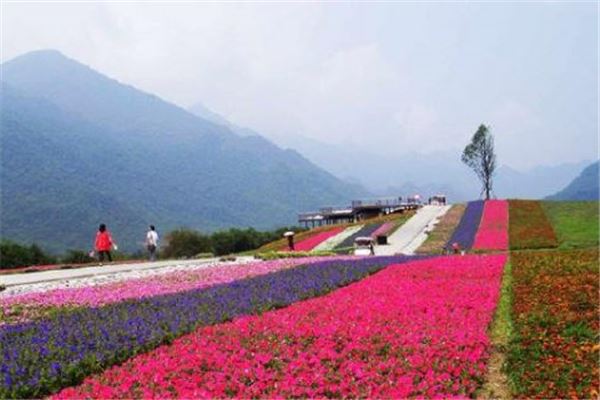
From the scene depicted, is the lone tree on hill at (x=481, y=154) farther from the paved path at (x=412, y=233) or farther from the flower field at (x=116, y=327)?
the flower field at (x=116, y=327)

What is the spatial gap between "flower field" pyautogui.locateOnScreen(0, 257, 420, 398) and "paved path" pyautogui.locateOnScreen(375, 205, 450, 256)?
20629mm

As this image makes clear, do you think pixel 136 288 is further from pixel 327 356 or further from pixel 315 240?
pixel 315 240

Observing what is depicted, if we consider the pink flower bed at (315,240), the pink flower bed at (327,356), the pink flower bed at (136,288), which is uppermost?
the pink flower bed at (315,240)

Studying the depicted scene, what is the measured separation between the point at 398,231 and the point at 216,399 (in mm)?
44730

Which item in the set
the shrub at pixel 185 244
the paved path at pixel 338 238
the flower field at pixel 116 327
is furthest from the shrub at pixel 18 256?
the flower field at pixel 116 327

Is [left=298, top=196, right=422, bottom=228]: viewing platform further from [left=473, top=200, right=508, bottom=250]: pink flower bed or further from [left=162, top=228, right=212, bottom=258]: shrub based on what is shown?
[left=473, top=200, right=508, bottom=250]: pink flower bed

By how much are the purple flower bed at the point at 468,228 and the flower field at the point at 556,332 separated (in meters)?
22.3

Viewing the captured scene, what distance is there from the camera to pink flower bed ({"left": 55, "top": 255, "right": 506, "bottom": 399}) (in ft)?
31.4

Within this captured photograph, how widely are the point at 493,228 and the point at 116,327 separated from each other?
3979 centimetres

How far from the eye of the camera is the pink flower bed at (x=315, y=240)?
49812 millimetres

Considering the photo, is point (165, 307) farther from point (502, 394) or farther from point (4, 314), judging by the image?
point (502, 394)

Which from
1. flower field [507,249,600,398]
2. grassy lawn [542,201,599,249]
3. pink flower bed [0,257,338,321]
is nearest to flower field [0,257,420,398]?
pink flower bed [0,257,338,321]

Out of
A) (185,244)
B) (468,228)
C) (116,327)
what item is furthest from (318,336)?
(185,244)

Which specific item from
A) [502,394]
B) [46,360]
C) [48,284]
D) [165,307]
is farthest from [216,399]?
[48,284]
